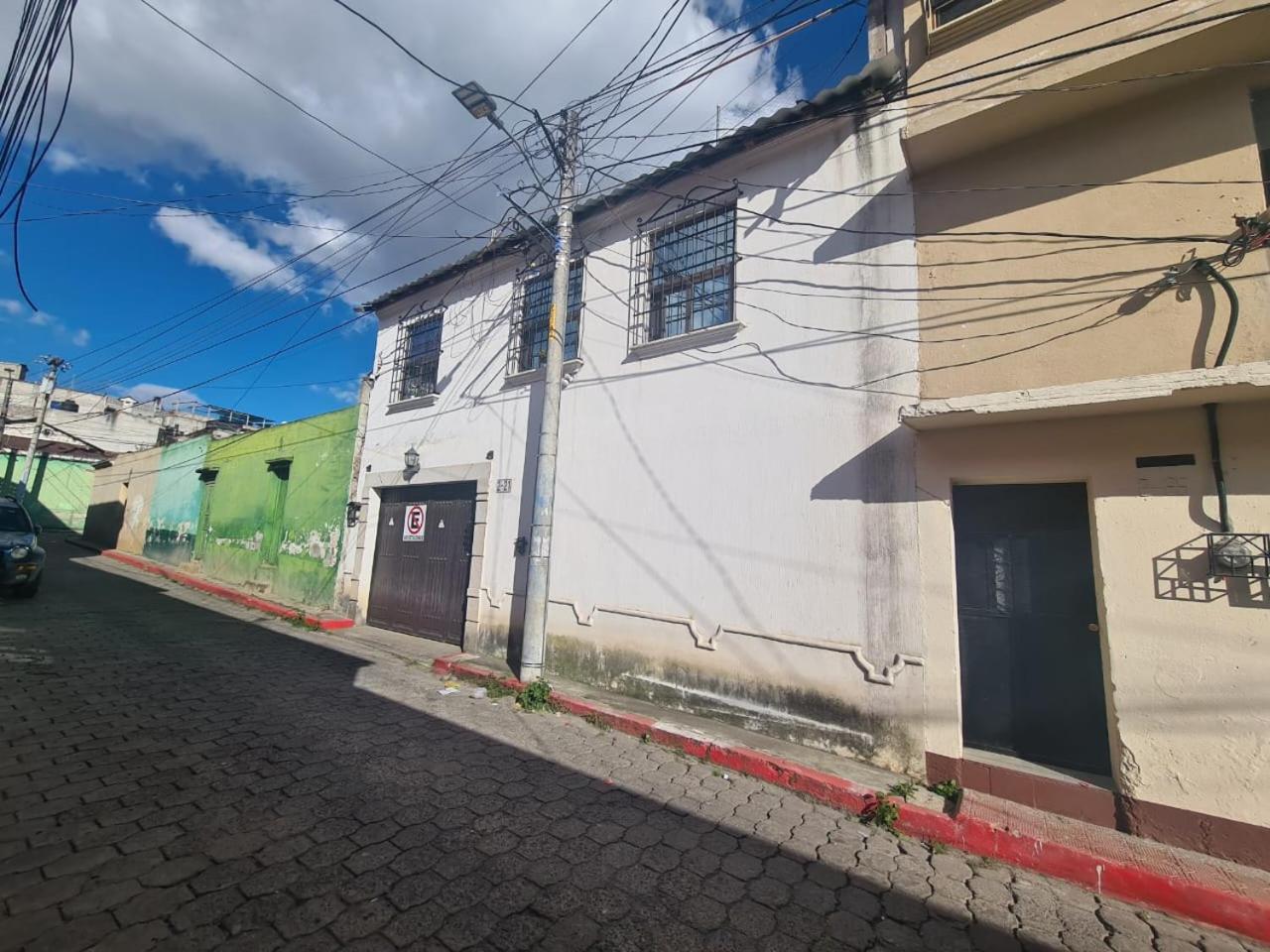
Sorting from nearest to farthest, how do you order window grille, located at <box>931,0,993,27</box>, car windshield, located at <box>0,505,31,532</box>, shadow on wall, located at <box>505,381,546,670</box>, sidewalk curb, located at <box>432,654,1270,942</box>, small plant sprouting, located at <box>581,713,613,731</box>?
sidewalk curb, located at <box>432,654,1270,942</box> < window grille, located at <box>931,0,993,27</box> < small plant sprouting, located at <box>581,713,613,731</box> < shadow on wall, located at <box>505,381,546,670</box> < car windshield, located at <box>0,505,31,532</box>

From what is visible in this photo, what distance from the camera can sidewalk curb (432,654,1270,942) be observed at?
269 centimetres

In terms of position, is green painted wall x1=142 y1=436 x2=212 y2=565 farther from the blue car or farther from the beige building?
the beige building

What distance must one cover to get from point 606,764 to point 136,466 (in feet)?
76.0

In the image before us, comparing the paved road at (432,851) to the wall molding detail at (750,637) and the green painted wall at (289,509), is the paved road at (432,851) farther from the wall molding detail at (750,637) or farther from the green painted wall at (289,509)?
the green painted wall at (289,509)

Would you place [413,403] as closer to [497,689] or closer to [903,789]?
[497,689]

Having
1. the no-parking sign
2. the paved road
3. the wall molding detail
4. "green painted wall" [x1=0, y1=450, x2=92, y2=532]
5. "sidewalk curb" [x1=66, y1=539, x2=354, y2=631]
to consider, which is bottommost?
the paved road

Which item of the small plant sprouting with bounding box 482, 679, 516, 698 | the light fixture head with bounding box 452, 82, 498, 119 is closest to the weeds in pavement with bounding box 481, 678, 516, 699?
the small plant sprouting with bounding box 482, 679, 516, 698

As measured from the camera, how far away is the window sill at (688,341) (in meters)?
5.65

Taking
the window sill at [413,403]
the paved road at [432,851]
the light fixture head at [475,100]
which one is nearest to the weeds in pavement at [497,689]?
the paved road at [432,851]

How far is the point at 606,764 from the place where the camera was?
4.23 metres

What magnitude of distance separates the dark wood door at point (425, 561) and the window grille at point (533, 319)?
6.96 feet


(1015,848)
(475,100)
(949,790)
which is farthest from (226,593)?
(1015,848)

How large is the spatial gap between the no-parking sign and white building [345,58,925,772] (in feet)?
3.46

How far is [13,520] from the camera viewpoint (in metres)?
9.14
